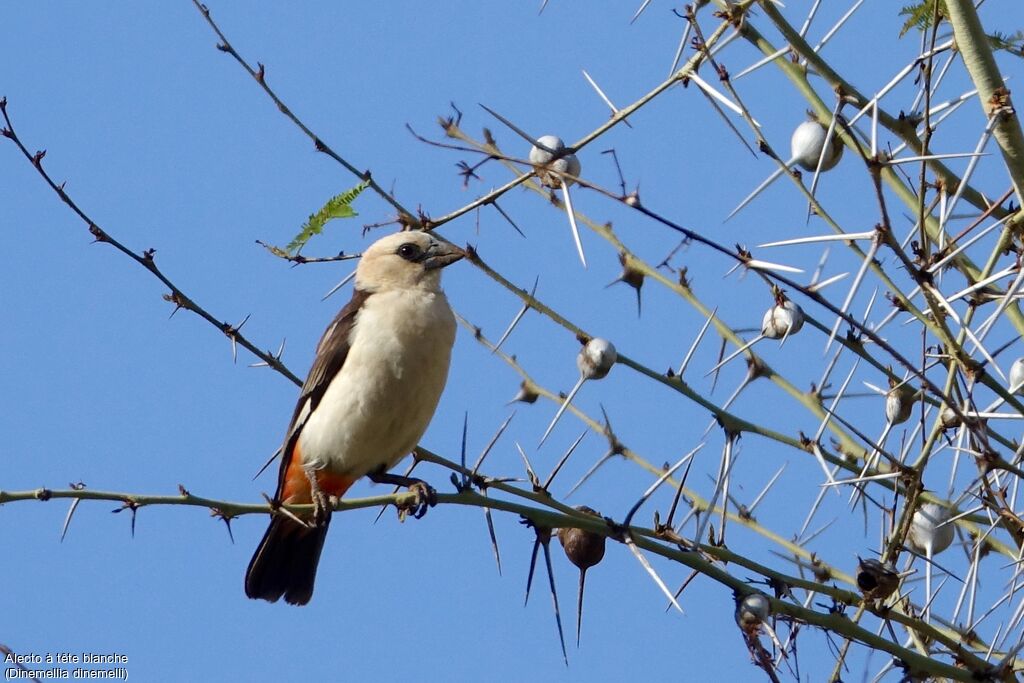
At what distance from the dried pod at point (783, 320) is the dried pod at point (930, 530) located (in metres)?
0.70

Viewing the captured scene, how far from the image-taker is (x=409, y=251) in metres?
6.43

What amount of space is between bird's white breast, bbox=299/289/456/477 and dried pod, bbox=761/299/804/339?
2.03 meters

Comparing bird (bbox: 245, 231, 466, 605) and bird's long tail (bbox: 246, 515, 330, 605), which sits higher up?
bird (bbox: 245, 231, 466, 605)

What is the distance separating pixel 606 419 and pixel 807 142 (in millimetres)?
1357

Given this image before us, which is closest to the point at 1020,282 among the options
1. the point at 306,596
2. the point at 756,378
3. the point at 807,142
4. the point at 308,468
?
the point at 807,142

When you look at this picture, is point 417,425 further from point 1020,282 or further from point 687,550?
point 1020,282

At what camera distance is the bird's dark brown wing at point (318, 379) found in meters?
5.89

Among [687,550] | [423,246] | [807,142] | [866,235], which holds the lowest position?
[687,550]

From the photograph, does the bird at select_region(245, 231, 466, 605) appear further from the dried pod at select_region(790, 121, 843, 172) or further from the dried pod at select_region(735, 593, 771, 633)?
the dried pod at select_region(735, 593, 771, 633)

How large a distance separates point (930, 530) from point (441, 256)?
10.4 ft

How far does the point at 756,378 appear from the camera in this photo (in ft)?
15.0

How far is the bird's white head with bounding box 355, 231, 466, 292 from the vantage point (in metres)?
6.30

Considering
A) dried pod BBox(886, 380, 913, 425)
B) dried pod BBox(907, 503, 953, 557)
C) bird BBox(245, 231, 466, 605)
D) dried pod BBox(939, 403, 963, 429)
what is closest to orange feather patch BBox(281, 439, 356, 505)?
bird BBox(245, 231, 466, 605)

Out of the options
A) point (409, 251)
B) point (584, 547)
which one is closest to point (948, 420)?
point (584, 547)
